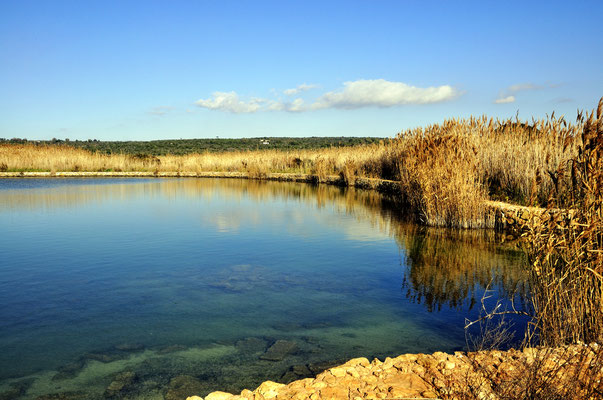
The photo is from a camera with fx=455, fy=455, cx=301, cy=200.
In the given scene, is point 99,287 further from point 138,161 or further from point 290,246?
point 138,161

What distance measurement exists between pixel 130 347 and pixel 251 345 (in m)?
1.25

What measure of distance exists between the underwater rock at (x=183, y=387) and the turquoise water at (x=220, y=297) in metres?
0.02

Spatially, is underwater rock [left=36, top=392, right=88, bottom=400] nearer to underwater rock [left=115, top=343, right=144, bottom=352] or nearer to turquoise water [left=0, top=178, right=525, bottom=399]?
turquoise water [left=0, top=178, right=525, bottom=399]

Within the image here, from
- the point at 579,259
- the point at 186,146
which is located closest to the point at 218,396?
the point at 579,259

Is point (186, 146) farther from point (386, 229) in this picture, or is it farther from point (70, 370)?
point (70, 370)

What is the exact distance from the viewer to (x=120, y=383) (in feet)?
13.2

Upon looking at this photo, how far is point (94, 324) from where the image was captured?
5289 mm

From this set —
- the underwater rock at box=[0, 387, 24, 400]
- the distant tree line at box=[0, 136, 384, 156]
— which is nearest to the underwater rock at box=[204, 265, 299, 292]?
the underwater rock at box=[0, 387, 24, 400]

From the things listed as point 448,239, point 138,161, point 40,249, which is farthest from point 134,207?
point 138,161

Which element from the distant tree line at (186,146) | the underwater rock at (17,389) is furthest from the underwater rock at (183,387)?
the distant tree line at (186,146)

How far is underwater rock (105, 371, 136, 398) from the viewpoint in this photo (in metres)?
3.87

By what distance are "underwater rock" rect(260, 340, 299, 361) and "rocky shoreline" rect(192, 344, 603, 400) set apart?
80cm

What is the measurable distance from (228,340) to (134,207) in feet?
37.3

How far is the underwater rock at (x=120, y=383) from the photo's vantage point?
3867 millimetres
